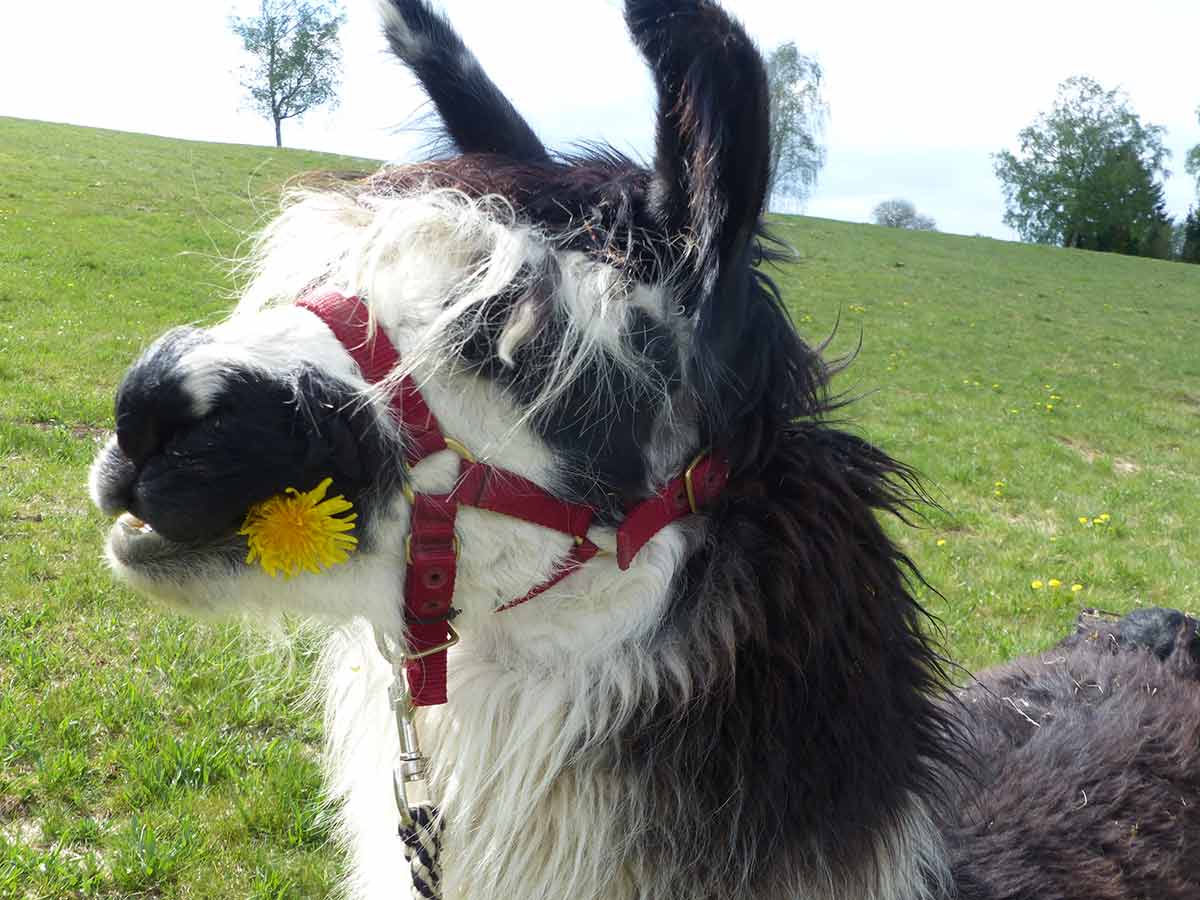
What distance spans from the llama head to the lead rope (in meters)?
0.16

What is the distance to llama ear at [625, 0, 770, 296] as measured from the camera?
1.28 meters

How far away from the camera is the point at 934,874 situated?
1812 mm

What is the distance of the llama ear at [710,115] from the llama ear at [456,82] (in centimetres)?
58

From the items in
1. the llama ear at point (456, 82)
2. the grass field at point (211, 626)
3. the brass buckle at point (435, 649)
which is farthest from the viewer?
the grass field at point (211, 626)

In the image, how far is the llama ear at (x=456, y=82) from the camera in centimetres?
192

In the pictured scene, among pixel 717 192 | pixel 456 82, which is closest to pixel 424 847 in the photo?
pixel 717 192

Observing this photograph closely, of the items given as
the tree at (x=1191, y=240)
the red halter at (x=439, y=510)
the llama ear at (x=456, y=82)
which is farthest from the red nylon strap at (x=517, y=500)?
the tree at (x=1191, y=240)

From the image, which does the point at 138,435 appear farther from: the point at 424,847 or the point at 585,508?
the point at 424,847

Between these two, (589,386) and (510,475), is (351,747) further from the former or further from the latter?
(589,386)

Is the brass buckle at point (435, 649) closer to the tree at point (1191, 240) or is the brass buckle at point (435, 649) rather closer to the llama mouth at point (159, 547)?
the llama mouth at point (159, 547)

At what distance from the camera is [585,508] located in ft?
5.14

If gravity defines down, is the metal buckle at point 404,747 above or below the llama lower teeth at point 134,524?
below

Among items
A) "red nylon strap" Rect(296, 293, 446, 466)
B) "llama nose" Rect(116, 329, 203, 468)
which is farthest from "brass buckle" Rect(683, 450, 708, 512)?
"llama nose" Rect(116, 329, 203, 468)

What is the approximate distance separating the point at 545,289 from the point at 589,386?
0.16m
